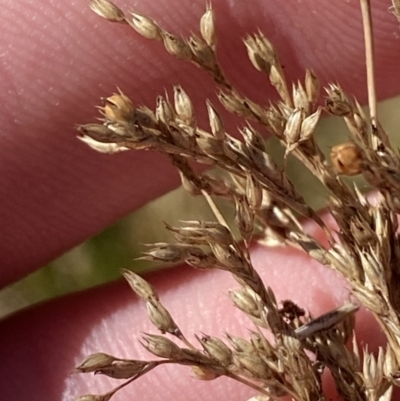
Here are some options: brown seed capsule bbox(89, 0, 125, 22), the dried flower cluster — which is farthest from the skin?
the dried flower cluster

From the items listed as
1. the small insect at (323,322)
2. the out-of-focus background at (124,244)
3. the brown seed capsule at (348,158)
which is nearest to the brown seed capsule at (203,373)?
the small insect at (323,322)

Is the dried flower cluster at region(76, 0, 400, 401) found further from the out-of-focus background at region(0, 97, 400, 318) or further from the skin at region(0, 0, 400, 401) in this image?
the out-of-focus background at region(0, 97, 400, 318)

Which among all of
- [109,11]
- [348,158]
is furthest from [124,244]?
[348,158]

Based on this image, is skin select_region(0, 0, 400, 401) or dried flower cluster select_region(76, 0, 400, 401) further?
skin select_region(0, 0, 400, 401)

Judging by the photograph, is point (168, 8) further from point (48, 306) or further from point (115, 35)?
point (48, 306)

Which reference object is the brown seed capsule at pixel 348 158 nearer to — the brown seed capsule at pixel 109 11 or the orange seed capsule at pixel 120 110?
the orange seed capsule at pixel 120 110

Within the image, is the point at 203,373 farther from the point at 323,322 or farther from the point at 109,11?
the point at 109,11

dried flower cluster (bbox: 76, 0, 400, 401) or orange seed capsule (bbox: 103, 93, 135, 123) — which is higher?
orange seed capsule (bbox: 103, 93, 135, 123)
